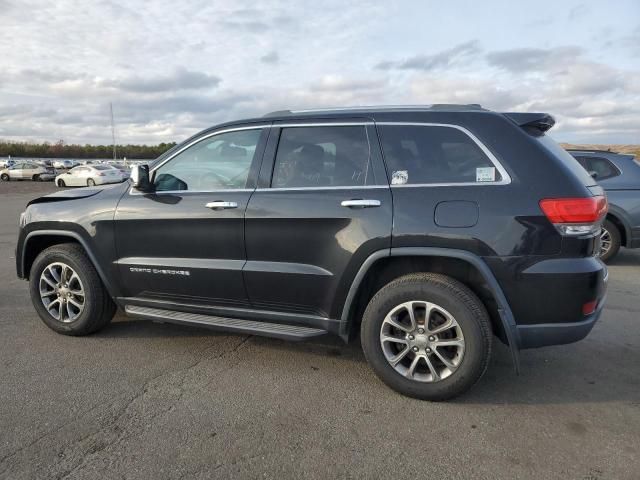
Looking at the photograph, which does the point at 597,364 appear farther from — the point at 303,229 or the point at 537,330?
the point at 303,229

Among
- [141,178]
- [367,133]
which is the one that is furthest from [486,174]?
[141,178]

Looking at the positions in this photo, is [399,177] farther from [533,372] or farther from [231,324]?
[533,372]

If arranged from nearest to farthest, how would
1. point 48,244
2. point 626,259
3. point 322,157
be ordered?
point 322,157
point 48,244
point 626,259

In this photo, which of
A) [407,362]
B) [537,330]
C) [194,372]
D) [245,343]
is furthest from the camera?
[245,343]

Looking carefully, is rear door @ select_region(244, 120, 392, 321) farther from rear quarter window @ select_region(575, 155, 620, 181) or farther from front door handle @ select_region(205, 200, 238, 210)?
rear quarter window @ select_region(575, 155, 620, 181)

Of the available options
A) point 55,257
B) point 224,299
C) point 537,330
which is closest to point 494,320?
point 537,330

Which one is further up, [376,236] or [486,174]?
[486,174]

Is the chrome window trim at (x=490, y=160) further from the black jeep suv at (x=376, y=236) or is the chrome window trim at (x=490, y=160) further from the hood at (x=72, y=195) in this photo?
the hood at (x=72, y=195)

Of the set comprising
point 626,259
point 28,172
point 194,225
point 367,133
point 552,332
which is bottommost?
point 28,172

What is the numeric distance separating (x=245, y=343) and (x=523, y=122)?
9.10 ft

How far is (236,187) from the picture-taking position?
372 centimetres

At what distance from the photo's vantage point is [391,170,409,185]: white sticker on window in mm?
3262

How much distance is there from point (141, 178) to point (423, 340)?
98.1 inches

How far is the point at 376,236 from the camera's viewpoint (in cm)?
320
